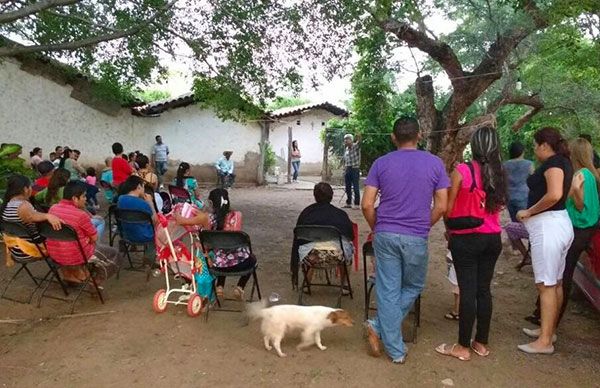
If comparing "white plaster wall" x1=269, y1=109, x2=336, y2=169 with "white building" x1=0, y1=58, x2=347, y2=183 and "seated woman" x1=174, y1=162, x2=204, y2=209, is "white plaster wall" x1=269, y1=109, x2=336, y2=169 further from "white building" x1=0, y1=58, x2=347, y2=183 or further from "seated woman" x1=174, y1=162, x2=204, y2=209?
"seated woman" x1=174, y1=162, x2=204, y2=209

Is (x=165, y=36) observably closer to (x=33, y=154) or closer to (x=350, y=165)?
(x=33, y=154)

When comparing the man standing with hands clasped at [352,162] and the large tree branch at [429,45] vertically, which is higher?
the large tree branch at [429,45]

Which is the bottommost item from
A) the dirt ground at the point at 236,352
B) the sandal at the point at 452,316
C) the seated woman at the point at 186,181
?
the dirt ground at the point at 236,352

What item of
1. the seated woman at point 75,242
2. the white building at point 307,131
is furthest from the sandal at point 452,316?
the white building at point 307,131

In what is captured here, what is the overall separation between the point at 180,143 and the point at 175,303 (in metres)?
13.6

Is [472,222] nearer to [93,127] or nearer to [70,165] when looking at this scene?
[70,165]

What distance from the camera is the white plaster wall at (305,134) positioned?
2205cm

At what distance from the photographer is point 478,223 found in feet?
11.3

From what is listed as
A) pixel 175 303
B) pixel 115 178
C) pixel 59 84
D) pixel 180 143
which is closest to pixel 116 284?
pixel 175 303

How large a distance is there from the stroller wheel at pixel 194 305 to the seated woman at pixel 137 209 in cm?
110

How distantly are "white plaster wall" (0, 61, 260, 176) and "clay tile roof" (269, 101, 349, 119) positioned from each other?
118 inches

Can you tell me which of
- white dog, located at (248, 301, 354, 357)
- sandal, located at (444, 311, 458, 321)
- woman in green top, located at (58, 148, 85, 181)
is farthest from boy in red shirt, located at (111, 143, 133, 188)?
sandal, located at (444, 311, 458, 321)

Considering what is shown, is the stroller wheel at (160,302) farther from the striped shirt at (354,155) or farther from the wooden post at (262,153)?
the wooden post at (262,153)

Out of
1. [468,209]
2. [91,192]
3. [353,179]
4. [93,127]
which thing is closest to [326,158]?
[353,179]
